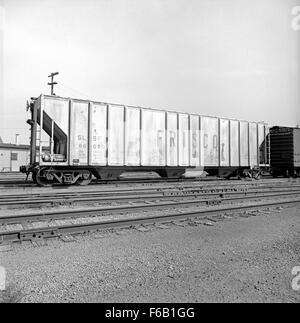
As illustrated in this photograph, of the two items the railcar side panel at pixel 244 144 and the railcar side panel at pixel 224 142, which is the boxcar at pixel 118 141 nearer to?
the railcar side panel at pixel 224 142

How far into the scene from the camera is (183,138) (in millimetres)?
17141

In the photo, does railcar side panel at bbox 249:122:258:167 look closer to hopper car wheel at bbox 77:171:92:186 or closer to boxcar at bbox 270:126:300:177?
boxcar at bbox 270:126:300:177

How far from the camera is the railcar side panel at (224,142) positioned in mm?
18656

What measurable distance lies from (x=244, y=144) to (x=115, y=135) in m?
9.60

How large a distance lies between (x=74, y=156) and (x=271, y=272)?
11.4 metres

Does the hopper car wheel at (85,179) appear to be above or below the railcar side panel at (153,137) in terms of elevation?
below

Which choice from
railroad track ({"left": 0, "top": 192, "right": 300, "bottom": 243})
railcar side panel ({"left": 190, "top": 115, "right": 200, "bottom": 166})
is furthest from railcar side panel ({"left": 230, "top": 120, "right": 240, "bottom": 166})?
railroad track ({"left": 0, "top": 192, "right": 300, "bottom": 243})

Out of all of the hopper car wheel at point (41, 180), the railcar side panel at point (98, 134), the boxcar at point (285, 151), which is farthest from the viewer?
the boxcar at point (285, 151)

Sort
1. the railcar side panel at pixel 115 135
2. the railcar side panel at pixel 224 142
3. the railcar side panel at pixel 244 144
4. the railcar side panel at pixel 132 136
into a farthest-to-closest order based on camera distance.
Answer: the railcar side panel at pixel 244 144
the railcar side panel at pixel 224 142
the railcar side panel at pixel 132 136
the railcar side panel at pixel 115 135

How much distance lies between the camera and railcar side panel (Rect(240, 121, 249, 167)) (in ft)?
64.6

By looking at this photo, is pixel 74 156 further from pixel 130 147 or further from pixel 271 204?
pixel 271 204

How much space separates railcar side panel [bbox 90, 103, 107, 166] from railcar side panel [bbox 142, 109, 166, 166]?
7.33 ft

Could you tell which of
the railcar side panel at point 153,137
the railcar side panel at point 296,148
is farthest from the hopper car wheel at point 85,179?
the railcar side panel at point 296,148

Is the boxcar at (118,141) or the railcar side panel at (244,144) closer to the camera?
the boxcar at (118,141)
